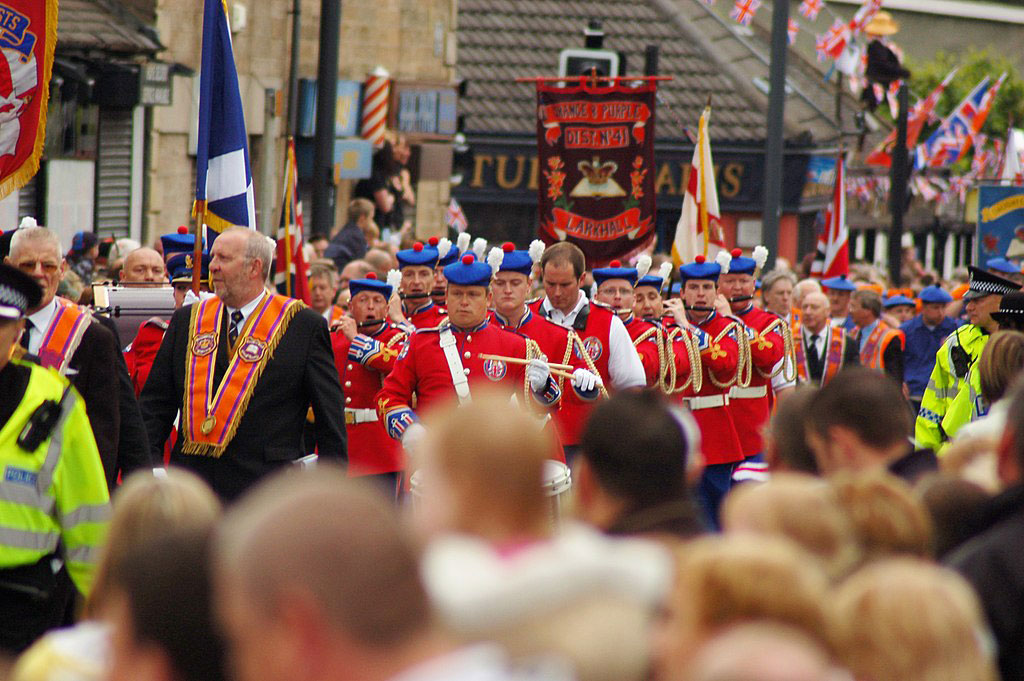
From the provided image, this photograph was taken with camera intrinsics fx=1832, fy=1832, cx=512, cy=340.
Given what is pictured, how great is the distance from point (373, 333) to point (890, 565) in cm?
808

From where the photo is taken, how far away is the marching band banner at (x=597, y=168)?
50.0 ft

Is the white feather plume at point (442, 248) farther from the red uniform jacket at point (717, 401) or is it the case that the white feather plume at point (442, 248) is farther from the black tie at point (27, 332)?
the black tie at point (27, 332)

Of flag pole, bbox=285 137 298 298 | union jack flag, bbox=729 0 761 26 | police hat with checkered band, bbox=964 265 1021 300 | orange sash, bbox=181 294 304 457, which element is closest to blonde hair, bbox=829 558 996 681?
orange sash, bbox=181 294 304 457

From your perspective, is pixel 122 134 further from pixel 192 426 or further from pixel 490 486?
pixel 490 486

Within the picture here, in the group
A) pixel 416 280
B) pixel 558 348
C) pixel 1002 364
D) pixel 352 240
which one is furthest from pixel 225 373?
pixel 352 240

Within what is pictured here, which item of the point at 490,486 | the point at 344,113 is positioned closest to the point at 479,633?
the point at 490,486

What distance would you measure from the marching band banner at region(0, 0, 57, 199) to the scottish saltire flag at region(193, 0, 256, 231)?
808 mm

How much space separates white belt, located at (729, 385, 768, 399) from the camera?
479 inches

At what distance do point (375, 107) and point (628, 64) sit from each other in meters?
10.9

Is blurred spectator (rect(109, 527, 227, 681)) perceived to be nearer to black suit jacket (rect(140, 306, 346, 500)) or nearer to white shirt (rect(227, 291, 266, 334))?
black suit jacket (rect(140, 306, 346, 500))

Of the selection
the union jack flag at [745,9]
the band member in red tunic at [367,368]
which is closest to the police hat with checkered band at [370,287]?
the band member in red tunic at [367,368]

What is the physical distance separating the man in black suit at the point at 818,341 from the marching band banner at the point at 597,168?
1.64 metres

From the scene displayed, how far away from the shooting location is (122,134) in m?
20.2

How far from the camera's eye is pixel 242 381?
304 inches
